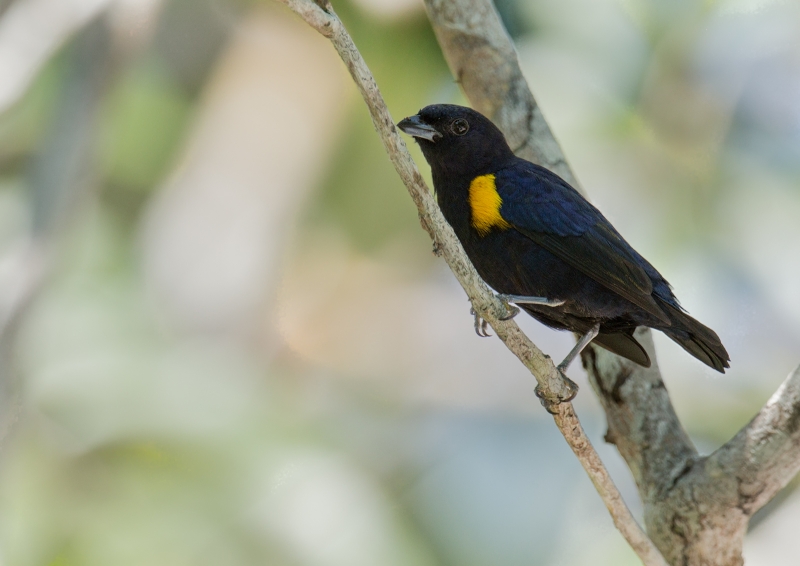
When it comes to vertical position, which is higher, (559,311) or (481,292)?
(481,292)

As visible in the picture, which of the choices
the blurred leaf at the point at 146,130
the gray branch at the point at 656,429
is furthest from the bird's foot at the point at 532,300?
the blurred leaf at the point at 146,130

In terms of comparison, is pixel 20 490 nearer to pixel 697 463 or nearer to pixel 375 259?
pixel 375 259

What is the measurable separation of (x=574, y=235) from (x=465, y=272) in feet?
2.84

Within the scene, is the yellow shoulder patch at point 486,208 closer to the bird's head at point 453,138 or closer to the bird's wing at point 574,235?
the bird's wing at point 574,235

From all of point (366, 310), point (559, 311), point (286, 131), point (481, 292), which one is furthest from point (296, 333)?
point (481, 292)

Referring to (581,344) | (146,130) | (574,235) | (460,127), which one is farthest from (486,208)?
(146,130)

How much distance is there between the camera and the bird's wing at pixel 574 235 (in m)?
3.11

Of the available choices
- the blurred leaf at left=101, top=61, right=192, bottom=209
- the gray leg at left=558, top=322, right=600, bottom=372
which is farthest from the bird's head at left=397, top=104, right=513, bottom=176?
the blurred leaf at left=101, top=61, right=192, bottom=209

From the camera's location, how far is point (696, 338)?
322 centimetres

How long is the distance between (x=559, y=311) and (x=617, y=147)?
18.3 feet

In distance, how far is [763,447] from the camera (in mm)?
3166

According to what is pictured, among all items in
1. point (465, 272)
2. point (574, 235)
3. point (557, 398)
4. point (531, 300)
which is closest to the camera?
point (465, 272)

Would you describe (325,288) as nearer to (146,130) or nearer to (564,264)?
(146,130)

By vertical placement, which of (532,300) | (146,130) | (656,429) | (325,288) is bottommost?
(325,288)
